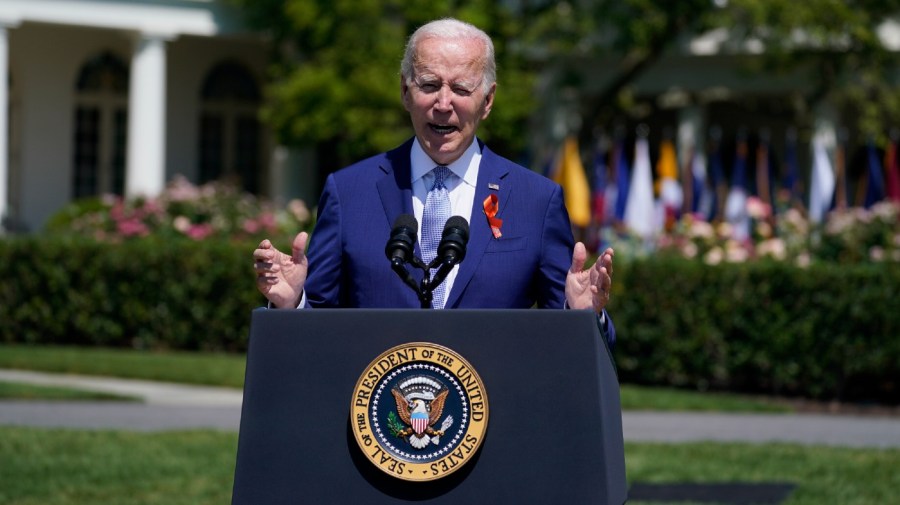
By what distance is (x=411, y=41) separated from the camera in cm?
379

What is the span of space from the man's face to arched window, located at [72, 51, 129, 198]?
24447 millimetres

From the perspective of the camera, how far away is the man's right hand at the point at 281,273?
3570mm

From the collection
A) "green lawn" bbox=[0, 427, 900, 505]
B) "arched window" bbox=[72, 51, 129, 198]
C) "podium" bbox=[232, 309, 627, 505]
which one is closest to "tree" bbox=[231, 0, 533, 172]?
"arched window" bbox=[72, 51, 129, 198]

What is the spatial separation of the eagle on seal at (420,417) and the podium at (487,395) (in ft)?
0.29

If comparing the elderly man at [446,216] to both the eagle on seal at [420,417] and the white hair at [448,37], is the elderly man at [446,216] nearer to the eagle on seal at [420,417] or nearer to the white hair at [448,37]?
the white hair at [448,37]

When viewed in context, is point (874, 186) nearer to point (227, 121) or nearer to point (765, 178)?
point (765, 178)

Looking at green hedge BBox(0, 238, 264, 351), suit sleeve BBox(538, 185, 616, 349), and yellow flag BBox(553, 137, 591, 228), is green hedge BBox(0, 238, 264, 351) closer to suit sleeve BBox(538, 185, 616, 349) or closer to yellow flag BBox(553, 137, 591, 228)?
yellow flag BBox(553, 137, 591, 228)

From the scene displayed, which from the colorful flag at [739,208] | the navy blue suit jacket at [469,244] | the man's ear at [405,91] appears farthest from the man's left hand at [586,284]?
the colorful flag at [739,208]

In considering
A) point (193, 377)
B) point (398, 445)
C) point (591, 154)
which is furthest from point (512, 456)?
point (591, 154)

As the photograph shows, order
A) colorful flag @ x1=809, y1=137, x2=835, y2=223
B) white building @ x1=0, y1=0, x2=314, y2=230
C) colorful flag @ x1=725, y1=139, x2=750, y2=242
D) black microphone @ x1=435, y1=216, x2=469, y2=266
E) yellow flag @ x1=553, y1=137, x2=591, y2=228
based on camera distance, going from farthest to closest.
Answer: white building @ x1=0, y1=0, x2=314, y2=230 → yellow flag @ x1=553, y1=137, x2=591, y2=228 → colorful flag @ x1=809, y1=137, x2=835, y2=223 → colorful flag @ x1=725, y1=139, x2=750, y2=242 → black microphone @ x1=435, y1=216, x2=469, y2=266

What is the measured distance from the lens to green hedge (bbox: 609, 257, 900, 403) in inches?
479

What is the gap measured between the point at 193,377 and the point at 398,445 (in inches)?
396

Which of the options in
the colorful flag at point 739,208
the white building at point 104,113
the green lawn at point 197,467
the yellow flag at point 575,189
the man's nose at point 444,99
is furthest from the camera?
the white building at point 104,113

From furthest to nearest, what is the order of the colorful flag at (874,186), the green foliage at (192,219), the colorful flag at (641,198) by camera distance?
the colorful flag at (641,198) < the colorful flag at (874,186) < the green foliage at (192,219)
